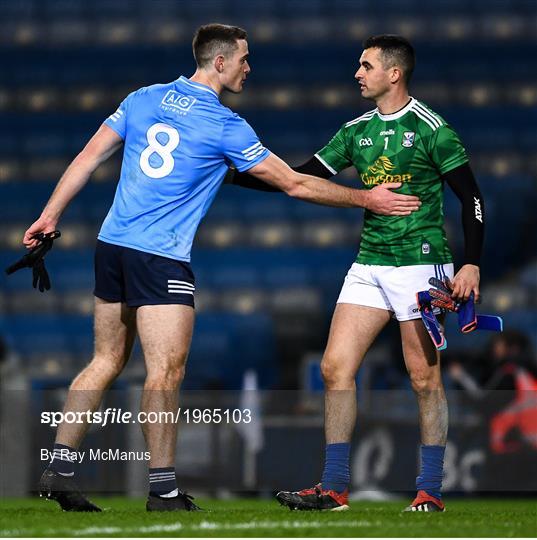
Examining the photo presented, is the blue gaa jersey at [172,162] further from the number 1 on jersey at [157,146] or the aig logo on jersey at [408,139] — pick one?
the aig logo on jersey at [408,139]

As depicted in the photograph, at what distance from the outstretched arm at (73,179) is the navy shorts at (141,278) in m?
0.20

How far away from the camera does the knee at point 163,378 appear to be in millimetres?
4414

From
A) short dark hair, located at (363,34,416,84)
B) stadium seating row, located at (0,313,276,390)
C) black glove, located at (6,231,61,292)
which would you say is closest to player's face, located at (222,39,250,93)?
short dark hair, located at (363,34,416,84)

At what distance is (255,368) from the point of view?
14.2m

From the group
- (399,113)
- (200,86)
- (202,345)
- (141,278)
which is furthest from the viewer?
(202,345)

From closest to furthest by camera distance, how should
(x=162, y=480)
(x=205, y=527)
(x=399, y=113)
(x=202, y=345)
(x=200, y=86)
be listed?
1. (x=205, y=527)
2. (x=162, y=480)
3. (x=200, y=86)
4. (x=399, y=113)
5. (x=202, y=345)

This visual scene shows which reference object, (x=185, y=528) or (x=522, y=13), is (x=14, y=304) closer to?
(x=522, y=13)

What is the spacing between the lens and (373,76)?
489 cm

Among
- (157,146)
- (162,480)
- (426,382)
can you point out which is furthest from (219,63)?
(162,480)

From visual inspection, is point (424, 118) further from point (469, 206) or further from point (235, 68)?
point (235, 68)

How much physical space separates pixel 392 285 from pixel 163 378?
93 centimetres

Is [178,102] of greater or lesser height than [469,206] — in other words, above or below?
above

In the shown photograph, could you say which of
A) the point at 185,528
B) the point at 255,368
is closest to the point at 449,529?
the point at 185,528

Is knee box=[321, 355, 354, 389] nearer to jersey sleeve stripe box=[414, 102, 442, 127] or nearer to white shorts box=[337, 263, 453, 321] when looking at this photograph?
white shorts box=[337, 263, 453, 321]
